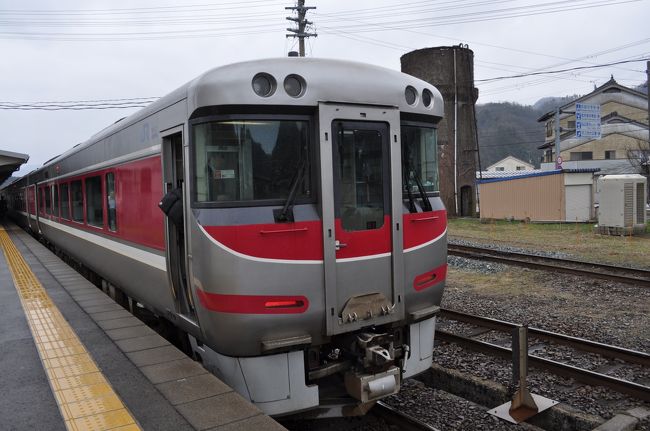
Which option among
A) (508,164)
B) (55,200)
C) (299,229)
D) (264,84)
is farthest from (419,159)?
(508,164)

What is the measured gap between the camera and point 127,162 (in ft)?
19.7

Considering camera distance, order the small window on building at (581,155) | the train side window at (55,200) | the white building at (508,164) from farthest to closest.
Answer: the white building at (508,164) → the small window on building at (581,155) → the train side window at (55,200)

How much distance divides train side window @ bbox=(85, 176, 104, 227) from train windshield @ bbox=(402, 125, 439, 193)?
15.5 ft

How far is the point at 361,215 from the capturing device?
4312 millimetres

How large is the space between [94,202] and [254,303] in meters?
5.11

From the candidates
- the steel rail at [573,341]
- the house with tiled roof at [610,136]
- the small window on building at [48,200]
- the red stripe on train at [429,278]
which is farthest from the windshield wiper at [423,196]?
the house with tiled roof at [610,136]

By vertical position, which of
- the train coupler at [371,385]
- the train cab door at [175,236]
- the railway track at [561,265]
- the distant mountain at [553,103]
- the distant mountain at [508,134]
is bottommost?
the railway track at [561,265]

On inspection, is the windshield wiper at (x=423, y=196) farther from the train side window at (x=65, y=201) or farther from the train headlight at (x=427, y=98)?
the train side window at (x=65, y=201)

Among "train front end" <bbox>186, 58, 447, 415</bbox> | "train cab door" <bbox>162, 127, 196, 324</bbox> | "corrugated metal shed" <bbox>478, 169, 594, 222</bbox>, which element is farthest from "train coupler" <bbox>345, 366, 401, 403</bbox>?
"corrugated metal shed" <bbox>478, 169, 594, 222</bbox>

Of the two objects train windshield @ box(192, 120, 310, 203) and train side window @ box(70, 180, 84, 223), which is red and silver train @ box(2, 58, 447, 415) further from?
train side window @ box(70, 180, 84, 223)

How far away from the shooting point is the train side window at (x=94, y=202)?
7.50m

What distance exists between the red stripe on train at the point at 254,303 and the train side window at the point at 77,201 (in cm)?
605

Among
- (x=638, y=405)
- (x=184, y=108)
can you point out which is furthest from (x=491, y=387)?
(x=184, y=108)

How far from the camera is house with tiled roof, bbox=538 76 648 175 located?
47.6m
